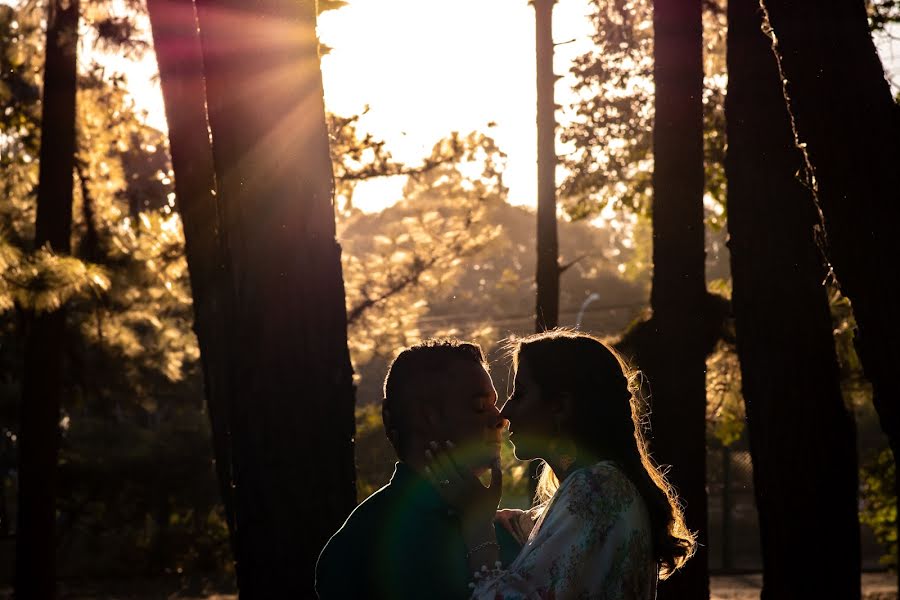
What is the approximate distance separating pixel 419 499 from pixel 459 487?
11 cm

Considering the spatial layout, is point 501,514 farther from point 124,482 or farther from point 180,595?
point 124,482

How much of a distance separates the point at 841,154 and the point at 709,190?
13.6m

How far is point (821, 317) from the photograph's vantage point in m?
6.89

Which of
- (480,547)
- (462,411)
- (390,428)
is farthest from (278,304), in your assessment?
(480,547)

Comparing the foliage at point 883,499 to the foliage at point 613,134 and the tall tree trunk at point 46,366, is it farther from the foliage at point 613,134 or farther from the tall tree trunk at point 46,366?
the tall tree trunk at point 46,366

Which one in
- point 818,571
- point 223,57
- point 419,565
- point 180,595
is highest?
point 223,57

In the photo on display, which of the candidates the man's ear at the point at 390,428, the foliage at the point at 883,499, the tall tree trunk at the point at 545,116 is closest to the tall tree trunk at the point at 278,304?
the man's ear at the point at 390,428

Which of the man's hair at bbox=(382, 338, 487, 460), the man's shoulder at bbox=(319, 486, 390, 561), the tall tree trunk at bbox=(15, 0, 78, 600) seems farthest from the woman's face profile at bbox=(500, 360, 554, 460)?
the tall tree trunk at bbox=(15, 0, 78, 600)

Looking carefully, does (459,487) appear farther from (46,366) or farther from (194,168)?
(46,366)

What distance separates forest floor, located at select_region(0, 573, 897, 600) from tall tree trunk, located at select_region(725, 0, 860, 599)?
15.9 metres

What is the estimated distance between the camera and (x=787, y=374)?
22.5 ft

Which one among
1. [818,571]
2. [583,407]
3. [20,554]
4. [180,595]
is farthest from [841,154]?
[180,595]

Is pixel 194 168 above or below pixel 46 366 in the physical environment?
above

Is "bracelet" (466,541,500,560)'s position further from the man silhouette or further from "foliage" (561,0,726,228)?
"foliage" (561,0,726,228)
